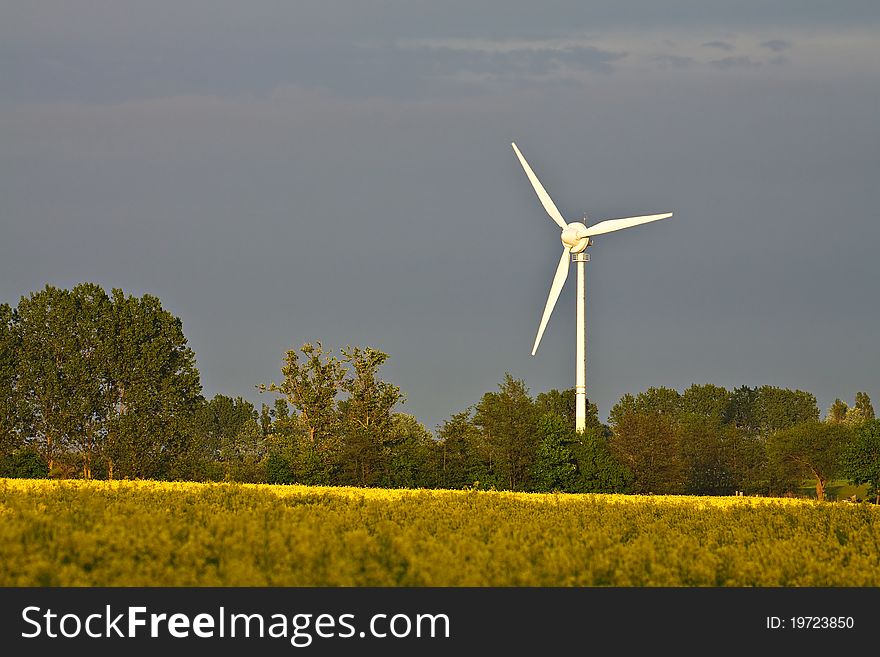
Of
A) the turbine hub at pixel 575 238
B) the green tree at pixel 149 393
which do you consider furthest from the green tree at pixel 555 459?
the green tree at pixel 149 393

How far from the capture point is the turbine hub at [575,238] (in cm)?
9538

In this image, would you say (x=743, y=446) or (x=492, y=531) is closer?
(x=492, y=531)

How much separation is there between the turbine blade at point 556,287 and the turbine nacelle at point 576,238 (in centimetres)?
63

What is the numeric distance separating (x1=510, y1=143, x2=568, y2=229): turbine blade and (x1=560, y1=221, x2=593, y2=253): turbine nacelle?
1.23 metres

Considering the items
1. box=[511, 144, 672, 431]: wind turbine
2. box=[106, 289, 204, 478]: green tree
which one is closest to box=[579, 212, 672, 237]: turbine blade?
box=[511, 144, 672, 431]: wind turbine

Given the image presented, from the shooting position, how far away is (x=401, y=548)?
27484mm

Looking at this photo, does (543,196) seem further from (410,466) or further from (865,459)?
(865,459)

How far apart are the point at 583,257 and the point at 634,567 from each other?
68768mm

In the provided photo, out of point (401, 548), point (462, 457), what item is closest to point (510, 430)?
point (462, 457)

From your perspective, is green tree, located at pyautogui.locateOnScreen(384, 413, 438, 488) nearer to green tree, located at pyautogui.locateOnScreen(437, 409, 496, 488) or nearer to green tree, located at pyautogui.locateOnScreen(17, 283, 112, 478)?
green tree, located at pyautogui.locateOnScreen(437, 409, 496, 488)

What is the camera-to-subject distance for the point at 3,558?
2570 cm
